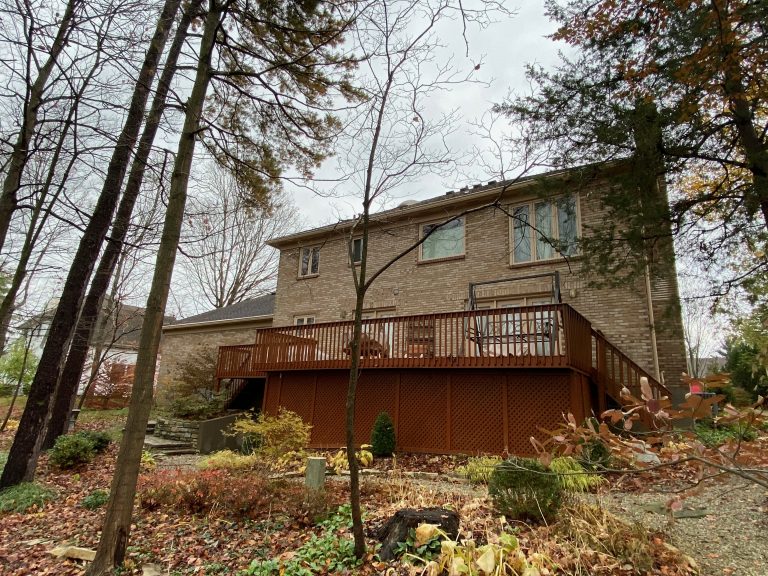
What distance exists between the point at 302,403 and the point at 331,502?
256 inches

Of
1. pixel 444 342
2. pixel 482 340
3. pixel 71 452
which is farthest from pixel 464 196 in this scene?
pixel 71 452

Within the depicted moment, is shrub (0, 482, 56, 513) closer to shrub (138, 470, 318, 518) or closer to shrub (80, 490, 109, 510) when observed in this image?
shrub (80, 490, 109, 510)

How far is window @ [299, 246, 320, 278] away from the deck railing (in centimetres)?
425

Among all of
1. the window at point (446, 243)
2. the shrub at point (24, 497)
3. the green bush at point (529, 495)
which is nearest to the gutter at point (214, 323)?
the window at point (446, 243)

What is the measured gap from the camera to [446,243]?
45.6 feet

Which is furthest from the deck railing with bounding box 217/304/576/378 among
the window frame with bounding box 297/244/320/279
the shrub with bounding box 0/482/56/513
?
the shrub with bounding box 0/482/56/513

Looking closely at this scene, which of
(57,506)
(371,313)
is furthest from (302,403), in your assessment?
(57,506)

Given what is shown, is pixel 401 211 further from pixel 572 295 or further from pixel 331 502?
pixel 331 502

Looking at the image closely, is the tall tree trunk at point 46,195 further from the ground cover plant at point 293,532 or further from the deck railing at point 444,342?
the deck railing at point 444,342

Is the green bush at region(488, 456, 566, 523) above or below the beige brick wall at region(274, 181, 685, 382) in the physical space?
below

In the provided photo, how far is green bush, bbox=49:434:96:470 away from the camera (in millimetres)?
8484

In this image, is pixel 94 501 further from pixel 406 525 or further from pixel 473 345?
pixel 473 345

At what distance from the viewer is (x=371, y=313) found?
14859mm

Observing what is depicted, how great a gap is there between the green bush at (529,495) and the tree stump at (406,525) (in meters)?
0.75
